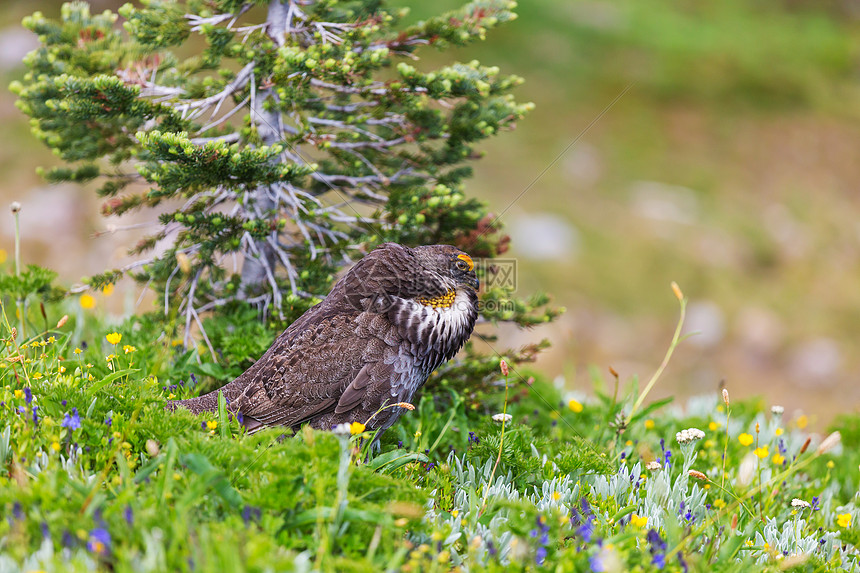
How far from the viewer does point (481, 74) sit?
482cm

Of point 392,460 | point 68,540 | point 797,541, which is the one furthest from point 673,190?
point 68,540

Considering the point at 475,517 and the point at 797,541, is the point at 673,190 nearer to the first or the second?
the point at 797,541

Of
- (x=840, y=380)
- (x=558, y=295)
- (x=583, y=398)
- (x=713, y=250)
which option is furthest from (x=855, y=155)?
(x=583, y=398)

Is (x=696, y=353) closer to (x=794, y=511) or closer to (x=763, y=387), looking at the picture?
(x=763, y=387)

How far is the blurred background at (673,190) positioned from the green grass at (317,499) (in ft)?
9.51

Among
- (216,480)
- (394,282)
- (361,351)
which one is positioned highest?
(394,282)

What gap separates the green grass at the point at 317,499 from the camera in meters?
2.64

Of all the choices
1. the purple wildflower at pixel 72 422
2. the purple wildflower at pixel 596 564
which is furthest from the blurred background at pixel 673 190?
the purple wildflower at pixel 596 564

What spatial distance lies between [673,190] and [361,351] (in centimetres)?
1157

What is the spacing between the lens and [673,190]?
13906 mm

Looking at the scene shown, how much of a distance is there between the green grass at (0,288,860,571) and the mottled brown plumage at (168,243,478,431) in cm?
32

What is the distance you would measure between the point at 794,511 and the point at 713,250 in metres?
8.81

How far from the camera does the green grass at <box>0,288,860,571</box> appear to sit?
264cm

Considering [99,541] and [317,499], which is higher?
[99,541]
